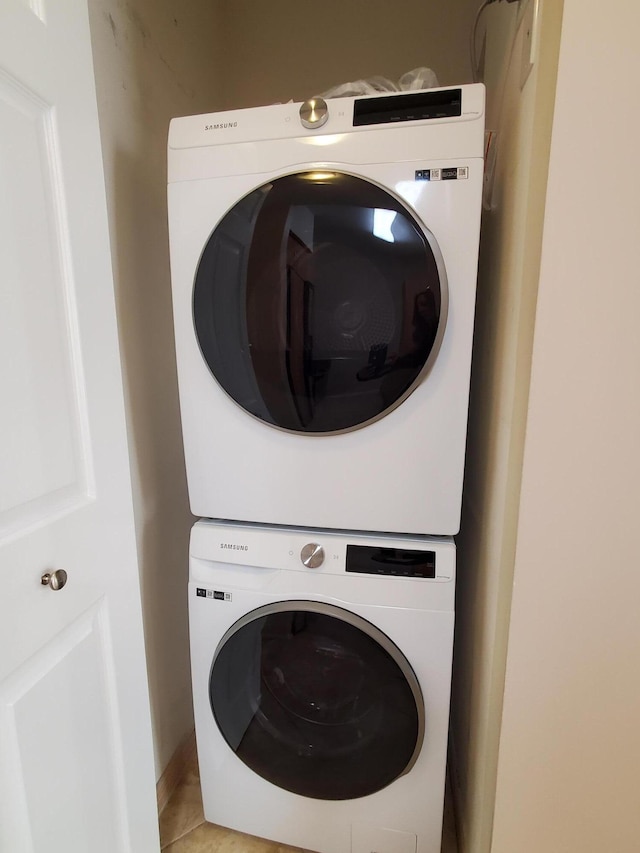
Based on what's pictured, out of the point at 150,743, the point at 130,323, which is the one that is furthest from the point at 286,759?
the point at 130,323

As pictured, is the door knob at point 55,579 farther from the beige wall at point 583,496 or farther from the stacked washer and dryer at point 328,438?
the beige wall at point 583,496

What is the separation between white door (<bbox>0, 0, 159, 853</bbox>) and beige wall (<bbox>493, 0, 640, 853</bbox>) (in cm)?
70

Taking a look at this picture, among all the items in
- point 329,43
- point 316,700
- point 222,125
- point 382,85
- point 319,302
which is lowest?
point 316,700

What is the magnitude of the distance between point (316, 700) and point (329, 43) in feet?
6.38

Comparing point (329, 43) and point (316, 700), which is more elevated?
point (329, 43)

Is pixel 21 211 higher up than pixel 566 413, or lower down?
higher up

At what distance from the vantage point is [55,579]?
68 cm

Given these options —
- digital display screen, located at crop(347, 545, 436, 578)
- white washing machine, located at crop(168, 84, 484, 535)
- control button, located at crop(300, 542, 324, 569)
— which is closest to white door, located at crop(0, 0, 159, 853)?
white washing machine, located at crop(168, 84, 484, 535)

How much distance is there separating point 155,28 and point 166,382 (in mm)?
884

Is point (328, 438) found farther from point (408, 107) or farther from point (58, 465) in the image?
point (408, 107)

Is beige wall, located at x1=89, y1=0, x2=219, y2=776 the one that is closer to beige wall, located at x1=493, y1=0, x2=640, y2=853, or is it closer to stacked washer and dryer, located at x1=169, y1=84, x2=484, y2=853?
stacked washer and dryer, located at x1=169, y1=84, x2=484, y2=853

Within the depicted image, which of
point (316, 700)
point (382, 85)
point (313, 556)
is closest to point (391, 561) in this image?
point (313, 556)

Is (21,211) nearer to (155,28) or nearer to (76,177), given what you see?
(76,177)

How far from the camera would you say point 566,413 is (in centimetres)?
70
